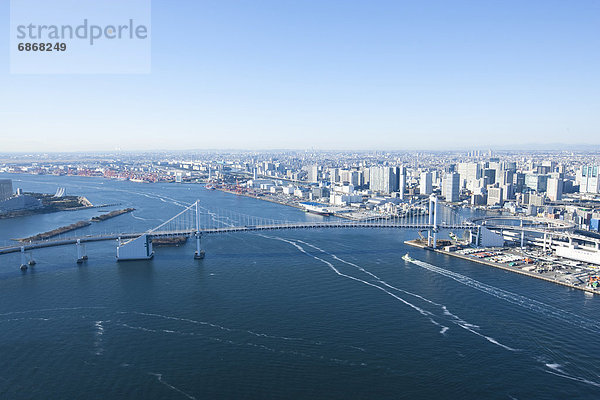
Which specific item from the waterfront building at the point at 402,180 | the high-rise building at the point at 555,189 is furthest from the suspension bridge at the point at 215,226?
the high-rise building at the point at 555,189

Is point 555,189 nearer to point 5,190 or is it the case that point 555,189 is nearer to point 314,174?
point 314,174

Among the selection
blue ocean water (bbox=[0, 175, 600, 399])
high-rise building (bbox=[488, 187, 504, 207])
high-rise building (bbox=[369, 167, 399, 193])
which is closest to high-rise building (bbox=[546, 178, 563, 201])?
high-rise building (bbox=[488, 187, 504, 207])

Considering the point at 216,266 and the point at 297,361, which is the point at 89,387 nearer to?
the point at 297,361

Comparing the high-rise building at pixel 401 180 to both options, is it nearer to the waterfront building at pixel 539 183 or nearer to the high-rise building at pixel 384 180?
the high-rise building at pixel 384 180

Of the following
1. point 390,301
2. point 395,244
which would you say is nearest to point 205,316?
point 390,301

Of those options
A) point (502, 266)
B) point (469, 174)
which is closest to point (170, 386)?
point (502, 266)

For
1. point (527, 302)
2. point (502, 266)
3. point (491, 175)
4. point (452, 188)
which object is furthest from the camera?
point (491, 175)

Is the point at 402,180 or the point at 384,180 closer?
the point at 402,180
